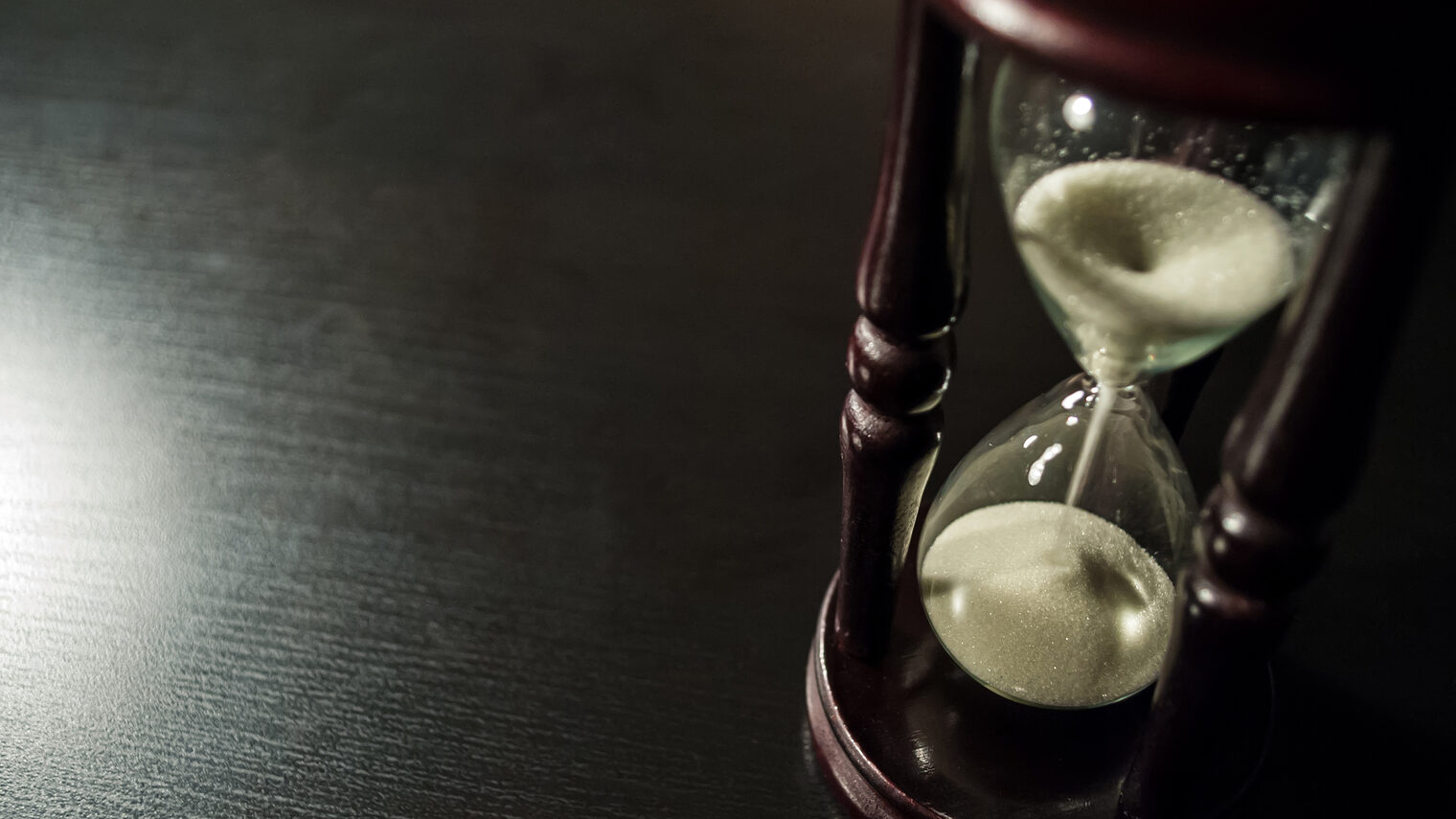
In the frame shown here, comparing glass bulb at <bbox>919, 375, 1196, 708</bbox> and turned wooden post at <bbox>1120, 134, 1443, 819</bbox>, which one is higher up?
turned wooden post at <bbox>1120, 134, 1443, 819</bbox>

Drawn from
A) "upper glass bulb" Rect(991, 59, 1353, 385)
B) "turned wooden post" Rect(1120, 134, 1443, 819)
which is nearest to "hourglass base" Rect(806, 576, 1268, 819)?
"turned wooden post" Rect(1120, 134, 1443, 819)

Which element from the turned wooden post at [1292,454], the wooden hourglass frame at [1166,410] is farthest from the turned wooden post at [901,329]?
the turned wooden post at [1292,454]

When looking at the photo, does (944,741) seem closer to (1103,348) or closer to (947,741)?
(947,741)

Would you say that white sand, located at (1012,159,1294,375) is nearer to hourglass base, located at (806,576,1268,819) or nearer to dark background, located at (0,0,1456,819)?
dark background, located at (0,0,1456,819)

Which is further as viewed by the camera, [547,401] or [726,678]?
[547,401]

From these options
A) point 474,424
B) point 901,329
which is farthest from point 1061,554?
point 474,424

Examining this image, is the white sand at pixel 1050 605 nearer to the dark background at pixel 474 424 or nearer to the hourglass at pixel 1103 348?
the hourglass at pixel 1103 348

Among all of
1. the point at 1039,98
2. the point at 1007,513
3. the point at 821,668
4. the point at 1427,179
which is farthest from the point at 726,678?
the point at 1427,179

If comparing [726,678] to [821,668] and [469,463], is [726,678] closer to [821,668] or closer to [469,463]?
[821,668]
